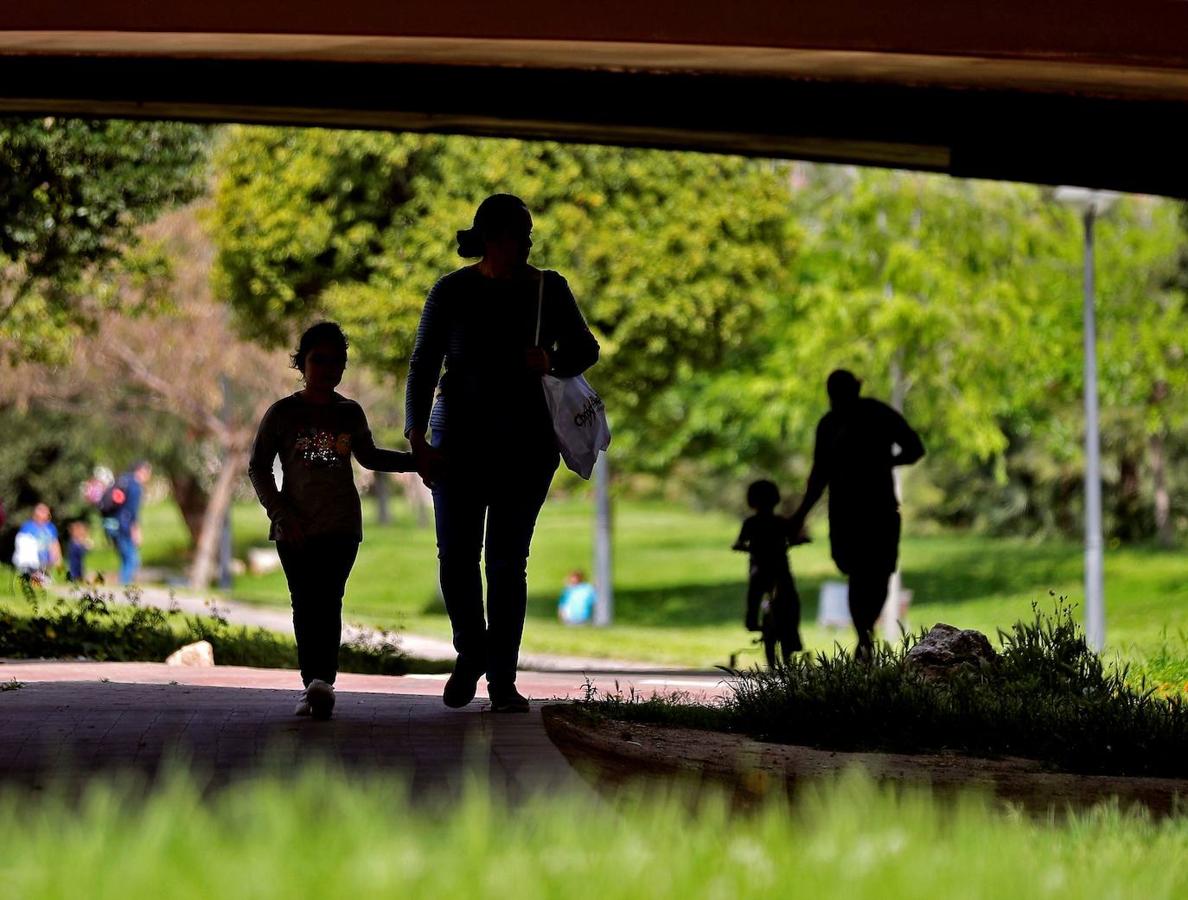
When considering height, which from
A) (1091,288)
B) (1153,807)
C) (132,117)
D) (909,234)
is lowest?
(1153,807)

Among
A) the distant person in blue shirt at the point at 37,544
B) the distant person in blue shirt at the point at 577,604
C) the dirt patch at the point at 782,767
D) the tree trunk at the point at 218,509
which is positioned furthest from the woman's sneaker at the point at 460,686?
the tree trunk at the point at 218,509

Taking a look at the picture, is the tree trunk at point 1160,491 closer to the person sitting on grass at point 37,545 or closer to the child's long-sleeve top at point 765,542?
the person sitting on grass at point 37,545

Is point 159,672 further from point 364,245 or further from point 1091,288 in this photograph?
point 364,245

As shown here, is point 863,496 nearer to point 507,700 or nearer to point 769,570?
point 769,570

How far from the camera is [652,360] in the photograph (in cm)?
3014

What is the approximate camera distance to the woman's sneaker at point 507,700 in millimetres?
7691

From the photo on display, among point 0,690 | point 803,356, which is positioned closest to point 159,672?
point 0,690

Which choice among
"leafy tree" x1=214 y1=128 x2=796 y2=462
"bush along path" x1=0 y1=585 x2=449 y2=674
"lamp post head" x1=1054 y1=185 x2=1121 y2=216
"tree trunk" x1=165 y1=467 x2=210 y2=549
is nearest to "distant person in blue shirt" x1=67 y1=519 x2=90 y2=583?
"leafy tree" x1=214 y1=128 x2=796 y2=462

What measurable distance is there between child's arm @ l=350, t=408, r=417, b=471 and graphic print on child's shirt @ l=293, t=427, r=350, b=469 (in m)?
0.06

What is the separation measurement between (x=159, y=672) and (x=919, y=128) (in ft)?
16.4

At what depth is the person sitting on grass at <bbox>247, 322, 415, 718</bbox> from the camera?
7797mm

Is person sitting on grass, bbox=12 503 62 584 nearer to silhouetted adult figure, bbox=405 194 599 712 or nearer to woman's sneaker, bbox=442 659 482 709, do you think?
woman's sneaker, bbox=442 659 482 709

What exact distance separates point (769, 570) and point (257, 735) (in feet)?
19.9

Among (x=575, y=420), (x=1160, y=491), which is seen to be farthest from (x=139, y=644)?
(x=1160, y=491)
